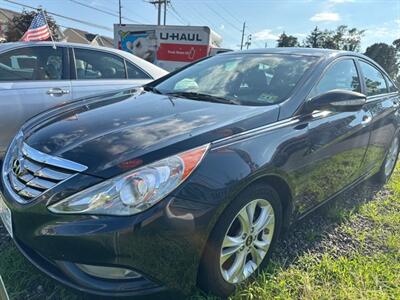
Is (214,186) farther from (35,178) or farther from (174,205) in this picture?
(35,178)

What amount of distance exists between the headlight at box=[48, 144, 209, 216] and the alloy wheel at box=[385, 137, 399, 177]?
343cm

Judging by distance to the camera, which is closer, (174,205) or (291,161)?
(174,205)

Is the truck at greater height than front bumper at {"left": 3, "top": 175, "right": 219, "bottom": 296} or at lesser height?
greater

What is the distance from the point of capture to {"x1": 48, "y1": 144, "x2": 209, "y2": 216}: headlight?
1.51m

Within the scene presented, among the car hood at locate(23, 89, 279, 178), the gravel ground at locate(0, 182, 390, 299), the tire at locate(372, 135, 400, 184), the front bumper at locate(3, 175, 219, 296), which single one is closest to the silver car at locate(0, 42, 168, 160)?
the car hood at locate(23, 89, 279, 178)

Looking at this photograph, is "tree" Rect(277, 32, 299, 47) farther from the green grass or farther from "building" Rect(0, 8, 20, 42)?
the green grass

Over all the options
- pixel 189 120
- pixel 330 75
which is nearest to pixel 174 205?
pixel 189 120

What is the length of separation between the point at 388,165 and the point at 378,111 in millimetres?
1233

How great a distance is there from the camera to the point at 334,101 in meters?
2.39

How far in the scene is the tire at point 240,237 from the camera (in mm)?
1743

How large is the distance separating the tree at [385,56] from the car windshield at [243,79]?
2985 cm

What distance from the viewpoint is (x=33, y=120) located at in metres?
2.35

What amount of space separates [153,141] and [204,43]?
11402mm

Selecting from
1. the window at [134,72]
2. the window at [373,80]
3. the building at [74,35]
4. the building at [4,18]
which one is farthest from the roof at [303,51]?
the building at [74,35]
